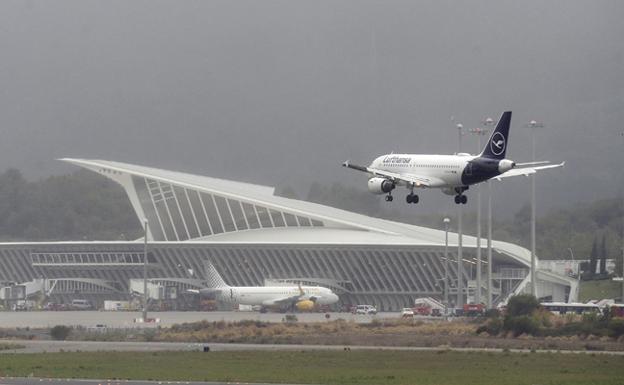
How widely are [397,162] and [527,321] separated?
33151 millimetres

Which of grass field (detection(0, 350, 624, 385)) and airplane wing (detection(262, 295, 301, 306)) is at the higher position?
airplane wing (detection(262, 295, 301, 306))

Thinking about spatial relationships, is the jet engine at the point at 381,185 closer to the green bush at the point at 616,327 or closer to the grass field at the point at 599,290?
the green bush at the point at 616,327

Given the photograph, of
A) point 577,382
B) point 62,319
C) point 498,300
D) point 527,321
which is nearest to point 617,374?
point 577,382

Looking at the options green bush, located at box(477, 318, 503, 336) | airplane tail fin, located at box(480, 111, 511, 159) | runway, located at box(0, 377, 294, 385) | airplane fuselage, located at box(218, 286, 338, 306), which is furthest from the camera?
airplane fuselage, located at box(218, 286, 338, 306)

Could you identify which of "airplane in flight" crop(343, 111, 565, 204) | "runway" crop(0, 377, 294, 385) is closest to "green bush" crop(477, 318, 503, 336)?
"airplane in flight" crop(343, 111, 565, 204)

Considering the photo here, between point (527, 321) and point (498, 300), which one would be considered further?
point (498, 300)

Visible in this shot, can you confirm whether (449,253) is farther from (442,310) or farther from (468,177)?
(468,177)

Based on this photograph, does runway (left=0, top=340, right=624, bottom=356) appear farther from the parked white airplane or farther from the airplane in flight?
the parked white airplane

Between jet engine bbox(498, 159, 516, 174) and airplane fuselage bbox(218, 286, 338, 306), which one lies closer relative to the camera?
jet engine bbox(498, 159, 516, 174)

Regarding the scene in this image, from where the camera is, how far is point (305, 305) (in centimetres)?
18512

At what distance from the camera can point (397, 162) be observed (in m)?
94.1

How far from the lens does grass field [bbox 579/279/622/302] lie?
617 feet

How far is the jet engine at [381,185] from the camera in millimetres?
93500

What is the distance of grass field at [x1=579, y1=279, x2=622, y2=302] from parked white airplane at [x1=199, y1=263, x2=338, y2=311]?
32.7 m
